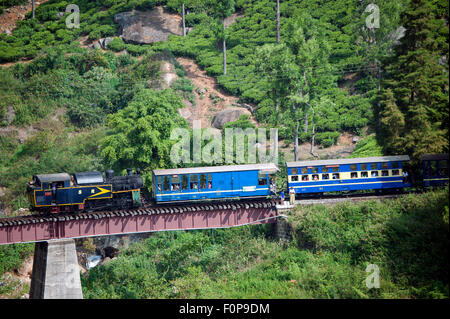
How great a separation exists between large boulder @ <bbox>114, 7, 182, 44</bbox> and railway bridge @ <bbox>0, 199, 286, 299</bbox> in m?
40.2

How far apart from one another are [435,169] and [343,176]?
22.0 ft

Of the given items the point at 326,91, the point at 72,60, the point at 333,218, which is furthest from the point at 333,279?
the point at 72,60

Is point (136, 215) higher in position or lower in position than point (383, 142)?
lower

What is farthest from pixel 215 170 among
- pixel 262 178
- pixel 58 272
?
pixel 58 272

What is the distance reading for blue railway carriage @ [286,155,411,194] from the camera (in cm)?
3800

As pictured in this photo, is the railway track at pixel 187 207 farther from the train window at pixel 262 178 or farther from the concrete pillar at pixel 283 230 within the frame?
the train window at pixel 262 178

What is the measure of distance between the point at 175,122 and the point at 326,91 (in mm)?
20268

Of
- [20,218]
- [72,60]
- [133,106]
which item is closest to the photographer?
[20,218]

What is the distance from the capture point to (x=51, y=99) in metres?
61.8

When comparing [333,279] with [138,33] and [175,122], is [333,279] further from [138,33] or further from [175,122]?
[138,33]

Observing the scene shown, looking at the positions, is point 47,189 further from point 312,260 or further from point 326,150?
point 326,150

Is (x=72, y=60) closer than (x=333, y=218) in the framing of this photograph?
No

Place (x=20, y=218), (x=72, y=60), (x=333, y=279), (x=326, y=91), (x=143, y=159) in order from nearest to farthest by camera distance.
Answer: (x=333, y=279), (x=20, y=218), (x=143, y=159), (x=326, y=91), (x=72, y=60)

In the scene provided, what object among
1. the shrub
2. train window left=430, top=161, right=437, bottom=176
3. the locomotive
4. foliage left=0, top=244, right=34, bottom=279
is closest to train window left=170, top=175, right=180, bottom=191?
the locomotive
